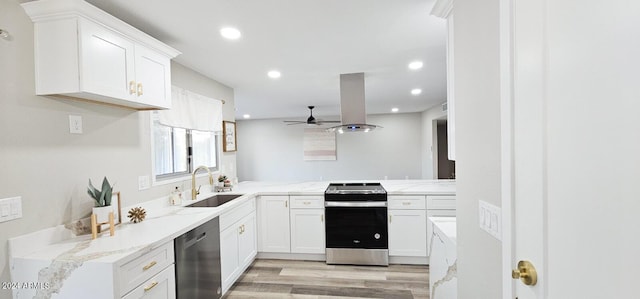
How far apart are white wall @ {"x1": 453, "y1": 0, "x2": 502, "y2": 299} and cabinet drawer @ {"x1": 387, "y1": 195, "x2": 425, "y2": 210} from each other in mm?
1714

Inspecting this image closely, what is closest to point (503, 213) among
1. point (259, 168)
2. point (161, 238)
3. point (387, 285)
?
point (161, 238)

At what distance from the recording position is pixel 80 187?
5.52 feet

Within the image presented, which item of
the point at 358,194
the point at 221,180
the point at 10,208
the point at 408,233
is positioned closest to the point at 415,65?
the point at 358,194

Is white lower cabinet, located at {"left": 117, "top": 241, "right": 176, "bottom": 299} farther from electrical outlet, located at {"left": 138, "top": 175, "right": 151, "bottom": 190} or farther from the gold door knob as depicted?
the gold door knob

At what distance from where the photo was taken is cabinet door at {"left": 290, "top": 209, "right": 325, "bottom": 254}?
3.19 meters

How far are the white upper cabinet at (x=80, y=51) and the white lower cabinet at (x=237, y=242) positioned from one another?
4.47 feet

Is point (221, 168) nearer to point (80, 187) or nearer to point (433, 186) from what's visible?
point (80, 187)

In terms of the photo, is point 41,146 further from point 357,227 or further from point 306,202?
point 357,227

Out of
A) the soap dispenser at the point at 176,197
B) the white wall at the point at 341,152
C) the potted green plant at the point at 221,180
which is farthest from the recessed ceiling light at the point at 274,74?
the white wall at the point at 341,152

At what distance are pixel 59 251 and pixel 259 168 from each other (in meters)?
6.48

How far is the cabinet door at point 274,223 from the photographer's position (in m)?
3.25

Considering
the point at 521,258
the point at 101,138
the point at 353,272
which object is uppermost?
the point at 101,138

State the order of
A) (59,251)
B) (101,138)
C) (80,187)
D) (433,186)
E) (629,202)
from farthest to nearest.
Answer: (433,186), (101,138), (80,187), (59,251), (629,202)

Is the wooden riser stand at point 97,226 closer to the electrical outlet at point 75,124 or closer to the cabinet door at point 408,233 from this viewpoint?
the electrical outlet at point 75,124
